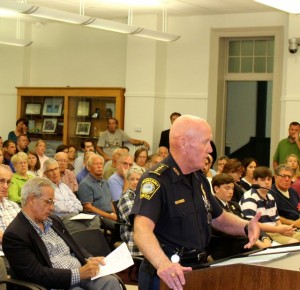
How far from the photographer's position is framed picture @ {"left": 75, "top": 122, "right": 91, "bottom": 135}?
12688 millimetres

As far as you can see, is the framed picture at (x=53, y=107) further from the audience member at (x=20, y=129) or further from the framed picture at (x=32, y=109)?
the audience member at (x=20, y=129)

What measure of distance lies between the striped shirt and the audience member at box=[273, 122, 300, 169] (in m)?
4.21

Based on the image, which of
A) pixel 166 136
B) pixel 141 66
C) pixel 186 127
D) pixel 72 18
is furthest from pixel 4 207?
pixel 141 66

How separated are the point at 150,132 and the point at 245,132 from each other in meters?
1.76

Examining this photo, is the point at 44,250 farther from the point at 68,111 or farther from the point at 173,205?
the point at 68,111

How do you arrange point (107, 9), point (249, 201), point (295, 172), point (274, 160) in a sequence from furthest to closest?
point (107, 9) < point (274, 160) < point (295, 172) < point (249, 201)

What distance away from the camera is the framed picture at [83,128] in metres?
12.7

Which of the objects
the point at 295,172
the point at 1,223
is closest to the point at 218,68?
the point at 295,172

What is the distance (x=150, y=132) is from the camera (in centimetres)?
1202

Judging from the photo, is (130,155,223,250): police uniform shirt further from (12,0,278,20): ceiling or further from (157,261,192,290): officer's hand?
(12,0,278,20): ceiling

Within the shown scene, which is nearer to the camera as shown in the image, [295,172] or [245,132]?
[295,172]

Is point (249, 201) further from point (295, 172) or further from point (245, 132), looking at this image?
point (245, 132)

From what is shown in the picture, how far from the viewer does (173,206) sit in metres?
2.85

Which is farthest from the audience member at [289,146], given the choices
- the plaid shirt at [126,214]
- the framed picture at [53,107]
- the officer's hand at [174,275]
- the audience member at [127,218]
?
the officer's hand at [174,275]
